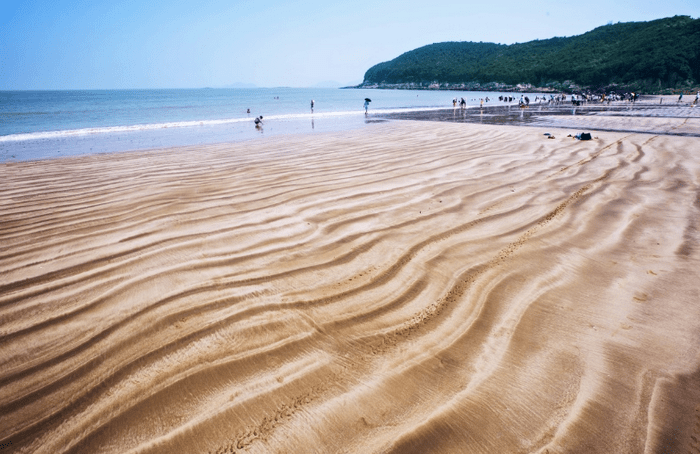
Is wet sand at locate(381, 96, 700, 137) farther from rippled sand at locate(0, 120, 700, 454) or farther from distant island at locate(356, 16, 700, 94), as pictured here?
distant island at locate(356, 16, 700, 94)

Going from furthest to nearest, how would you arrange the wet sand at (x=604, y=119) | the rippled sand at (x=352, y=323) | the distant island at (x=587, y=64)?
the distant island at (x=587, y=64), the wet sand at (x=604, y=119), the rippled sand at (x=352, y=323)

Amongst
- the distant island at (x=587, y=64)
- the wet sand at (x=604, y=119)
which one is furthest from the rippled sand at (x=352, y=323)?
the distant island at (x=587, y=64)

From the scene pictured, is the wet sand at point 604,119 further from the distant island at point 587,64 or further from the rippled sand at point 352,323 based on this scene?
the distant island at point 587,64

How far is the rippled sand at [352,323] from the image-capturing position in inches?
56.2

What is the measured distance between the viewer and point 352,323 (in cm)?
210

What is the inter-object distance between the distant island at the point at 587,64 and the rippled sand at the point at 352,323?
202 ft

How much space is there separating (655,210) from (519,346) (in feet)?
11.6

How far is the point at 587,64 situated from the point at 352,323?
90827mm

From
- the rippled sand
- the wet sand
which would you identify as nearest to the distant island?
the wet sand

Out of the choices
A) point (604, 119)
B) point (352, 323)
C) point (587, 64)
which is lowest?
point (352, 323)

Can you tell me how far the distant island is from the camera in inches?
2092

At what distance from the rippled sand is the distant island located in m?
61.7

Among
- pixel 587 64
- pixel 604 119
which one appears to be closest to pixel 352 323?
pixel 604 119

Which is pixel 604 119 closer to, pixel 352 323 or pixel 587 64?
pixel 352 323
